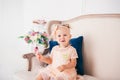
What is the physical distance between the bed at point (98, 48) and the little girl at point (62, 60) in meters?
0.13

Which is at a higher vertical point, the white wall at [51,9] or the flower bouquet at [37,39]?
the white wall at [51,9]

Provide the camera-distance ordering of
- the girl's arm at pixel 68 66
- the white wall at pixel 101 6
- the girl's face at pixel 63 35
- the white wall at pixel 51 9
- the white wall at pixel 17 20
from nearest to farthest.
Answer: the girl's arm at pixel 68 66 → the girl's face at pixel 63 35 → the white wall at pixel 101 6 → the white wall at pixel 51 9 → the white wall at pixel 17 20

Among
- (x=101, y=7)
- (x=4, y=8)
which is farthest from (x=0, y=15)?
(x=101, y=7)

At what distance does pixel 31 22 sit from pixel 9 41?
1.17 feet

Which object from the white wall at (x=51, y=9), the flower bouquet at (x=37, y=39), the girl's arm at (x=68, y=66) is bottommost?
the girl's arm at (x=68, y=66)

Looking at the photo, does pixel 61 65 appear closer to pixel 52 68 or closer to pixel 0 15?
pixel 52 68

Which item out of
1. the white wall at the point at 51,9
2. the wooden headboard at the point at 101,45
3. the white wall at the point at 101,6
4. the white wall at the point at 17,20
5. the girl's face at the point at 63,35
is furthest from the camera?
the white wall at the point at 17,20

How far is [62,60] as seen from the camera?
1463mm

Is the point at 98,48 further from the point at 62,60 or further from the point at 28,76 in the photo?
the point at 28,76

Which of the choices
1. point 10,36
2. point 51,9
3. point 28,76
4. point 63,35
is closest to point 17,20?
point 10,36

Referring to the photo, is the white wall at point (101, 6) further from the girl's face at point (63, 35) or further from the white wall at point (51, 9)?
the girl's face at point (63, 35)

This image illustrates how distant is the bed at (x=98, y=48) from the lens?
5.25 ft

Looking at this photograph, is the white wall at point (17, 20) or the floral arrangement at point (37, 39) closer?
the floral arrangement at point (37, 39)

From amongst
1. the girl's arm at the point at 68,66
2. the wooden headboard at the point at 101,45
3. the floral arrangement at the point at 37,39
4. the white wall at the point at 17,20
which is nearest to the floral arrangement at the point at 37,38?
the floral arrangement at the point at 37,39
